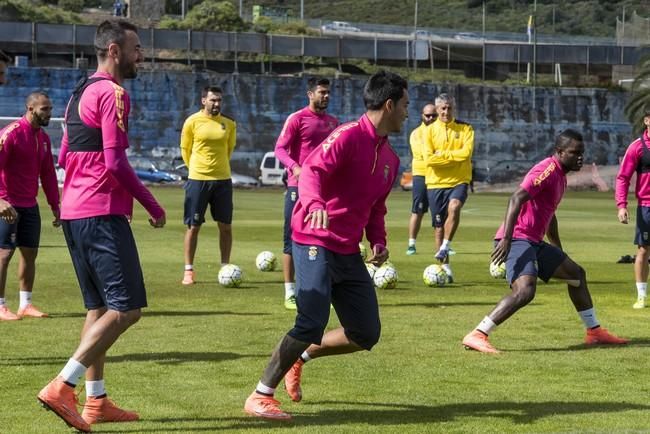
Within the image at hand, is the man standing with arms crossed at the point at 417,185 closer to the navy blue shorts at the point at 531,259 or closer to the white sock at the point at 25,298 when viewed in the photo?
the white sock at the point at 25,298

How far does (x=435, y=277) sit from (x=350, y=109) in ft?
168

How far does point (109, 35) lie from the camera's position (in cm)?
784

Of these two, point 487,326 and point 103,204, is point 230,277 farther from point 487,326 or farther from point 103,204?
point 103,204

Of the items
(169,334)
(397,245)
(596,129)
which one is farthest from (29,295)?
(596,129)

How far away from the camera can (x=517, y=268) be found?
11258 millimetres

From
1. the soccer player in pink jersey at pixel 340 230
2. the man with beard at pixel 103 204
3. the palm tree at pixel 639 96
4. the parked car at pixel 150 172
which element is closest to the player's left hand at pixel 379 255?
the soccer player in pink jersey at pixel 340 230

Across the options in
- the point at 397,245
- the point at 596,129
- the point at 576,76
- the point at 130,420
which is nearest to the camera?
the point at 130,420

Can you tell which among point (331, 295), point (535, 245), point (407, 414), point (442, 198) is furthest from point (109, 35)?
point (442, 198)

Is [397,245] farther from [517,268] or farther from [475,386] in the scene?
[475,386]

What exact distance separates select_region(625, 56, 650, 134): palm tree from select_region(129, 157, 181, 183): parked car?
24.2 meters

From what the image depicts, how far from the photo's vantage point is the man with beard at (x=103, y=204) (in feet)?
25.1

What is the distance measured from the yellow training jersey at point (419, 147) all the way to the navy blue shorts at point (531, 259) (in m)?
8.21

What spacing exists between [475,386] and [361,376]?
931 millimetres

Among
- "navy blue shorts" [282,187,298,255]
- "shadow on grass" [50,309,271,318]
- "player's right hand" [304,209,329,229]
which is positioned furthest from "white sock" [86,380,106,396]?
"navy blue shorts" [282,187,298,255]
